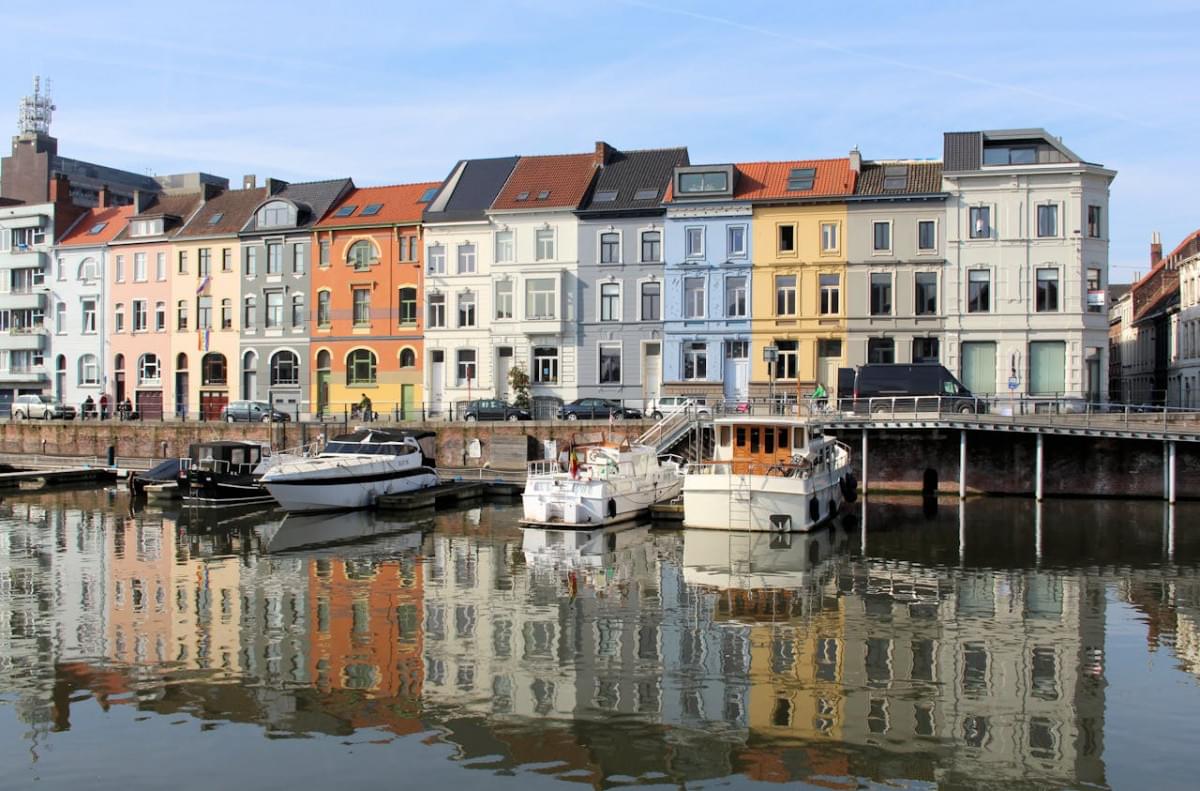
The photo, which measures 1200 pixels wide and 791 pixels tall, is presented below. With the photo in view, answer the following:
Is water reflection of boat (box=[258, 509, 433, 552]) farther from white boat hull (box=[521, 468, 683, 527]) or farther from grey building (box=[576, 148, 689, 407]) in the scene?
grey building (box=[576, 148, 689, 407])

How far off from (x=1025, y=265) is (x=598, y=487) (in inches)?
925

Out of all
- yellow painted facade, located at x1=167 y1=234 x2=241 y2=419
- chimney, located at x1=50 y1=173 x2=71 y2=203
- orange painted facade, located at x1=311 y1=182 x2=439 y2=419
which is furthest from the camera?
chimney, located at x1=50 y1=173 x2=71 y2=203

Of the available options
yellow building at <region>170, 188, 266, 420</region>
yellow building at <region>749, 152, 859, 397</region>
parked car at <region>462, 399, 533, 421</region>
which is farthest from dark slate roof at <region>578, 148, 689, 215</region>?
yellow building at <region>170, 188, 266, 420</region>

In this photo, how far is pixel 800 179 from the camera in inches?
2000

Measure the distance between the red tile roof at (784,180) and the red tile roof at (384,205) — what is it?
16.0 m

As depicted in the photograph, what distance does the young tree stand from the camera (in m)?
51.4

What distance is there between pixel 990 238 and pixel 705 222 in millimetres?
12064

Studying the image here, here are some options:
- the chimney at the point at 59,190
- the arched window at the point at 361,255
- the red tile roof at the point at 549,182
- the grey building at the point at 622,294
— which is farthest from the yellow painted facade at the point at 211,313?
the grey building at the point at 622,294

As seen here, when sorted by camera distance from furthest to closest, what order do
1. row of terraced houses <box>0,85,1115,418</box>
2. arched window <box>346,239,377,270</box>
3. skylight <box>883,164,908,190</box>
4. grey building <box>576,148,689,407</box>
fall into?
arched window <box>346,239,377,270</box>, grey building <box>576,148,689,407</box>, skylight <box>883,164,908,190</box>, row of terraced houses <box>0,85,1115,418</box>

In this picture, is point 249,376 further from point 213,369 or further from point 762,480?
point 762,480

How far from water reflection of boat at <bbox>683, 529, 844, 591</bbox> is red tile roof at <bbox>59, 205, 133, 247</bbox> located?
46.9 metres

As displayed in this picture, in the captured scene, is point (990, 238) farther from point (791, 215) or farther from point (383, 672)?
point (383, 672)

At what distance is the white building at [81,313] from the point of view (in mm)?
64562

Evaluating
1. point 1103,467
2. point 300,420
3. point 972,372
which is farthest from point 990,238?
point 300,420
